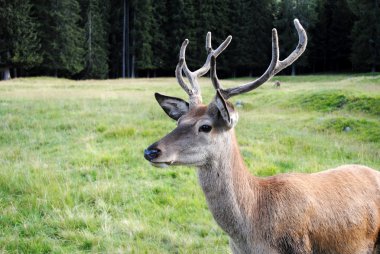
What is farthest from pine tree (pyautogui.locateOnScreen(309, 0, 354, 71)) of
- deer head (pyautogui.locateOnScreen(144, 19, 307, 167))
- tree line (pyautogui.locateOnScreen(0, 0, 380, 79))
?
deer head (pyautogui.locateOnScreen(144, 19, 307, 167))

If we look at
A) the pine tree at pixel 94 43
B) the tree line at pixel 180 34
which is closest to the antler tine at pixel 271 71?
the tree line at pixel 180 34

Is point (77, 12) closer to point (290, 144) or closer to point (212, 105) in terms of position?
point (290, 144)

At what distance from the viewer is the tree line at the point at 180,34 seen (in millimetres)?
40000

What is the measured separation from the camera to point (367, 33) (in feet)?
136

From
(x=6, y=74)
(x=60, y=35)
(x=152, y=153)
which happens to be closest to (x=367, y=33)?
(x=60, y=35)

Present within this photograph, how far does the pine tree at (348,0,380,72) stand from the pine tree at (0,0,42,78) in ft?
95.6

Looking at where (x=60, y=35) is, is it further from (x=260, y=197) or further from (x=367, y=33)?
(x=260, y=197)

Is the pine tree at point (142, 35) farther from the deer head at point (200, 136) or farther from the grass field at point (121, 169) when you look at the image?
the deer head at point (200, 136)

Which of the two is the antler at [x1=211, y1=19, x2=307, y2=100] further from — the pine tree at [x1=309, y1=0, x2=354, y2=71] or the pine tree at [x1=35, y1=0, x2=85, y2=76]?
the pine tree at [x1=309, y1=0, x2=354, y2=71]

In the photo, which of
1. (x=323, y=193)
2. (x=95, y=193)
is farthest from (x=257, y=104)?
(x=323, y=193)

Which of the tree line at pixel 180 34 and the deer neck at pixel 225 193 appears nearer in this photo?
the deer neck at pixel 225 193

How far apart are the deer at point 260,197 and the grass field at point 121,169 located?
1.37 m

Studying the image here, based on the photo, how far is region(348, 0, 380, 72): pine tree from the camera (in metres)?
41.3

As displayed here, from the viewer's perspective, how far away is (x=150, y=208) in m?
5.90
